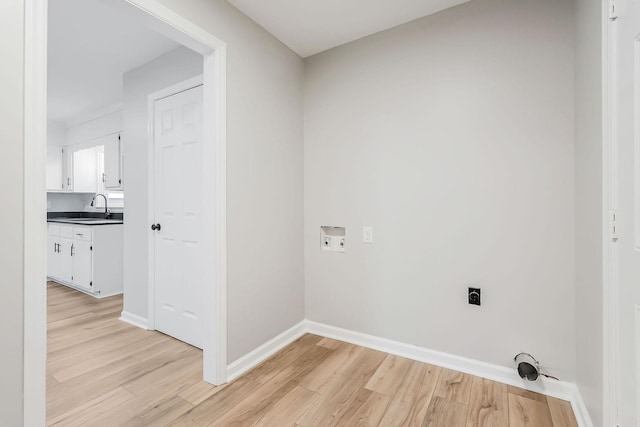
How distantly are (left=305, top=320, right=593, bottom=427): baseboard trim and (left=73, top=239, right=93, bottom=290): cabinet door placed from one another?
311 centimetres

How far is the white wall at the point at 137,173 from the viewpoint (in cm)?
278

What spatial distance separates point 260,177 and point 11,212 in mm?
1371

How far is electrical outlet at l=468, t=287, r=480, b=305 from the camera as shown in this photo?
1.98 meters

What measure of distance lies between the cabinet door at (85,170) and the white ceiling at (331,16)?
14.0 ft

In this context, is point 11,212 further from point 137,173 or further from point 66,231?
point 66,231

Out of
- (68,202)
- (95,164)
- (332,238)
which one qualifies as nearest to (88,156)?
(95,164)

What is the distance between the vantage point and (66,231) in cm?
420

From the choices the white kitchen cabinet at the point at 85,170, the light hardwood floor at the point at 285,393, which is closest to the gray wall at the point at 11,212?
the light hardwood floor at the point at 285,393

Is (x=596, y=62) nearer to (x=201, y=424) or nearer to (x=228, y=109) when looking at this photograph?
(x=228, y=109)

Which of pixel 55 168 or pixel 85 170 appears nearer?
pixel 85 170

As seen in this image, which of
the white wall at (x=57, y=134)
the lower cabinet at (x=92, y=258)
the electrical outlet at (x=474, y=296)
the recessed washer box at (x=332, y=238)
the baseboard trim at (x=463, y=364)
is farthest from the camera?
the white wall at (x=57, y=134)

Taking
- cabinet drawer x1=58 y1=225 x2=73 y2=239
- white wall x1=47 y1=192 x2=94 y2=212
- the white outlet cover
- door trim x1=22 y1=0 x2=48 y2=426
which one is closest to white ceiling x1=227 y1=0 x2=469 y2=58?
door trim x1=22 y1=0 x2=48 y2=426
